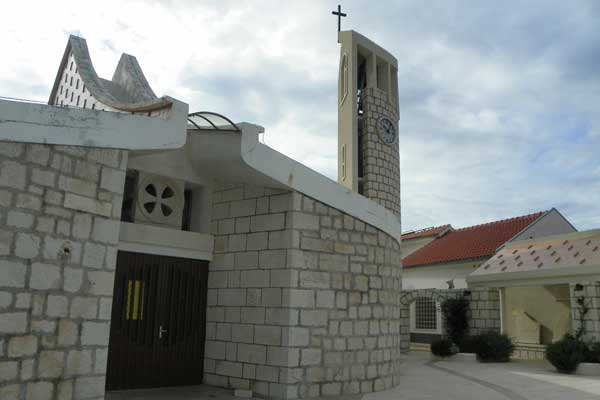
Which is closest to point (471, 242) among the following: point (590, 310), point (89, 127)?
point (590, 310)

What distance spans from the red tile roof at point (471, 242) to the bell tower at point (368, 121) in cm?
487

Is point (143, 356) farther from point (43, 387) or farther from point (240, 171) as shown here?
point (240, 171)

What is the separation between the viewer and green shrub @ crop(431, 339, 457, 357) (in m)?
14.5

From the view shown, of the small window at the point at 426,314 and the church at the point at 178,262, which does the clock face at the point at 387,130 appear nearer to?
the small window at the point at 426,314

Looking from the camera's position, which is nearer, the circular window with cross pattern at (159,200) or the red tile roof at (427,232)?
the circular window with cross pattern at (159,200)

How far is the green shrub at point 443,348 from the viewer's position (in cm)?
1452

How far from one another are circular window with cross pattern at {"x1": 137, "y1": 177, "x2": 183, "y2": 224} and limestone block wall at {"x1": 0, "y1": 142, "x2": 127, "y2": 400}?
1857 millimetres

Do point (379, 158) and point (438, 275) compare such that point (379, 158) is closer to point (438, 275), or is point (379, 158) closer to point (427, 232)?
point (438, 275)

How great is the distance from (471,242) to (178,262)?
56.3 ft

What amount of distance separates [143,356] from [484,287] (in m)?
11.3

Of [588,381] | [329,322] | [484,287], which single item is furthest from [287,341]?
[484,287]

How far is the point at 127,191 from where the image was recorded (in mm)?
7996

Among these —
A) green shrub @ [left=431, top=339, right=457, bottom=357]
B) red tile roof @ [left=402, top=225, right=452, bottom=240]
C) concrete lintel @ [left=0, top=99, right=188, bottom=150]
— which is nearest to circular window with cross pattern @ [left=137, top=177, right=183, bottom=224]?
concrete lintel @ [left=0, top=99, right=188, bottom=150]

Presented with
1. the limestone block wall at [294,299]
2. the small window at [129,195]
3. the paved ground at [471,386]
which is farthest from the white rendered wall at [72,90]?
the paved ground at [471,386]
